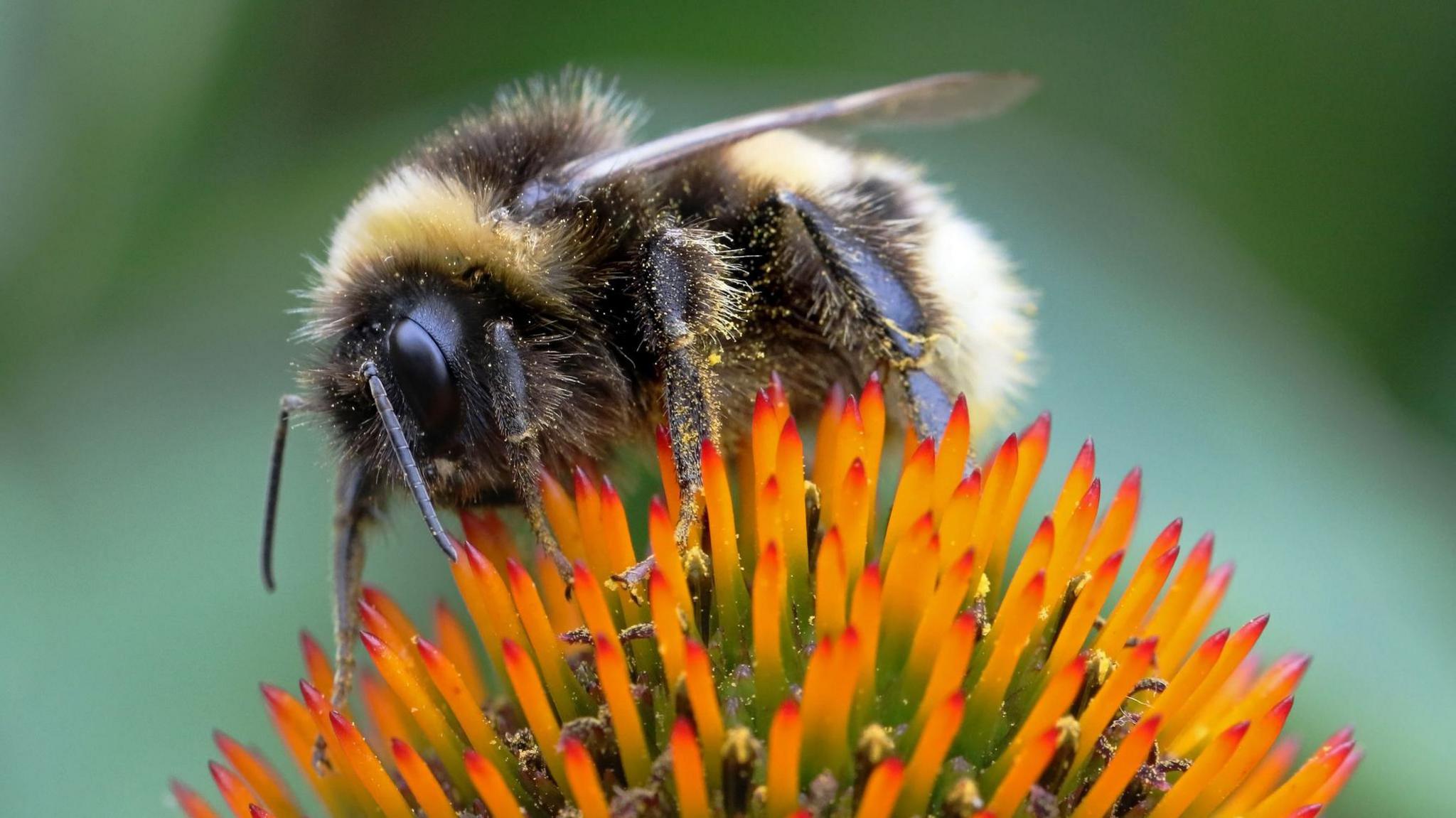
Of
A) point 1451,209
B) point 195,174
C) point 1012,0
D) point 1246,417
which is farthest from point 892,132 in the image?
point 195,174

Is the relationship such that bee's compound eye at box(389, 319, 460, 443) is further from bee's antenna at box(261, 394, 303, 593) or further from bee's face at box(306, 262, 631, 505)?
bee's antenna at box(261, 394, 303, 593)

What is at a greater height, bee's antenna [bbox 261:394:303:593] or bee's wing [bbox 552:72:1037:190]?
bee's wing [bbox 552:72:1037:190]

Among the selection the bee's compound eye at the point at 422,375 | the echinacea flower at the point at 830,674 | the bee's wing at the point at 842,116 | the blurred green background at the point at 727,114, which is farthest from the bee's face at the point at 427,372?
the blurred green background at the point at 727,114

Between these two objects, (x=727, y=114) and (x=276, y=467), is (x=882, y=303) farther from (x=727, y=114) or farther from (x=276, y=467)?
(x=727, y=114)

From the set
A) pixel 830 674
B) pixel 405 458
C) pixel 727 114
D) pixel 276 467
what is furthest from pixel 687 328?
pixel 727 114

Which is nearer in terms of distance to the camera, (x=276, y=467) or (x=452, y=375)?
(x=452, y=375)

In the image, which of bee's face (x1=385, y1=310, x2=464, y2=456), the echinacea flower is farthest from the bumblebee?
the echinacea flower

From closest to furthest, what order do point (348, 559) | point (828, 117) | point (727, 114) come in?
point (348, 559), point (828, 117), point (727, 114)

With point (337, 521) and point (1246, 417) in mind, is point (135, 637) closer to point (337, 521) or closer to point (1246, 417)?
point (337, 521)
